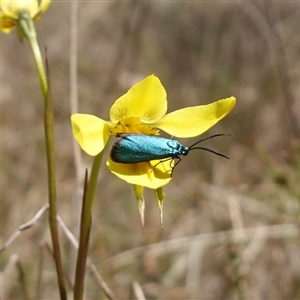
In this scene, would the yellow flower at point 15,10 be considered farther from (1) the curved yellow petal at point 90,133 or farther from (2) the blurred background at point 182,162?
(2) the blurred background at point 182,162

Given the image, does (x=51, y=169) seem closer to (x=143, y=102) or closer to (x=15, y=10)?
(x=143, y=102)

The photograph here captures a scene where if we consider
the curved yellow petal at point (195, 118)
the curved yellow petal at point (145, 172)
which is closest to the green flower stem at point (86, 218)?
the curved yellow petal at point (145, 172)

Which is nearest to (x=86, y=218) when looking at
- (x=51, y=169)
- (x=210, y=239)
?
(x=51, y=169)

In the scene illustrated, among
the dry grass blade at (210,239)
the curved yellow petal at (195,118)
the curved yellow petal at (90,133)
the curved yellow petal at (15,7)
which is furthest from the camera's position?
the dry grass blade at (210,239)

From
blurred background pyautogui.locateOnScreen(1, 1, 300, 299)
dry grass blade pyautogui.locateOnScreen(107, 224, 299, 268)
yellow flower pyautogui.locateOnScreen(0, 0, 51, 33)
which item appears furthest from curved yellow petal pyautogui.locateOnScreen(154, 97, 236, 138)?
dry grass blade pyautogui.locateOnScreen(107, 224, 299, 268)

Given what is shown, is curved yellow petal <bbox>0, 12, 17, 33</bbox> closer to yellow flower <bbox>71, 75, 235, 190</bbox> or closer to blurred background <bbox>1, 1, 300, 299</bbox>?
yellow flower <bbox>71, 75, 235, 190</bbox>
